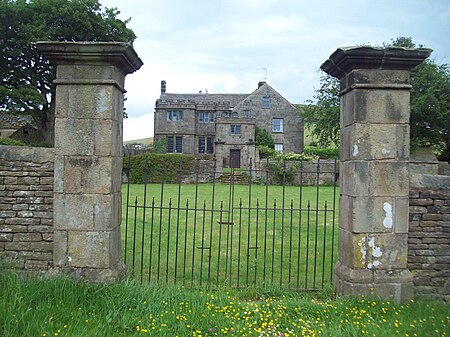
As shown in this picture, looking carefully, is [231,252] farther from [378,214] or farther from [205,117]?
[205,117]

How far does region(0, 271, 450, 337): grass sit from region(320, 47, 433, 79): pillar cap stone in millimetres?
2963

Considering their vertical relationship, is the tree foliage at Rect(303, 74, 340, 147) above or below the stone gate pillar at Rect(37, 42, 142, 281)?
above

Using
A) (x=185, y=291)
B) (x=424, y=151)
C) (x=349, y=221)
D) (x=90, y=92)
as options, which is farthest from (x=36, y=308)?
(x=424, y=151)

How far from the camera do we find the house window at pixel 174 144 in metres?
41.9

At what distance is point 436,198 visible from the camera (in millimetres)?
4871

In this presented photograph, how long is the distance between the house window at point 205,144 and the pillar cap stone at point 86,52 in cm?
3785

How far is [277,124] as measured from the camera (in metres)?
41.5

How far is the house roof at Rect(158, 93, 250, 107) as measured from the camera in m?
45.1

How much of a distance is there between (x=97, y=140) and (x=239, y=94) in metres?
42.5

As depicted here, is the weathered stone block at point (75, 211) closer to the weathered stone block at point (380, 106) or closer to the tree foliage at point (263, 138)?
the weathered stone block at point (380, 106)

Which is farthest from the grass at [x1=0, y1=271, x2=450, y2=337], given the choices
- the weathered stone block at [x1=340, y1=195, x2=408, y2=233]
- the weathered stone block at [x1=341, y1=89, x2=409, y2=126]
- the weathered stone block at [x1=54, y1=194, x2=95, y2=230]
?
the weathered stone block at [x1=341, y1=89, x2=409, y2=126]

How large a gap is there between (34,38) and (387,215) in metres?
26.4

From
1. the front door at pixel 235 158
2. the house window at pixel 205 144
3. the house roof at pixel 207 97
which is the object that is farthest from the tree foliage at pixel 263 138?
the house roof at pixel 207 97

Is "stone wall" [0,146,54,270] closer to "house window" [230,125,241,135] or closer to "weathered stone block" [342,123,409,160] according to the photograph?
"weathered stone block" [342,123,409,160]
